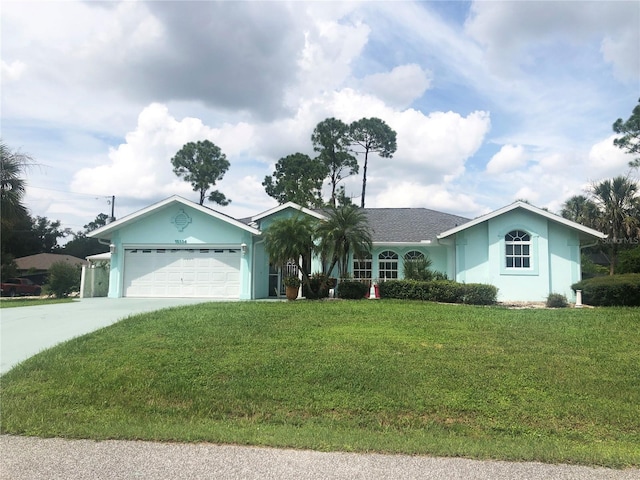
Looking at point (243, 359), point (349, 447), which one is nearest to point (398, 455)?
point (349, 447)

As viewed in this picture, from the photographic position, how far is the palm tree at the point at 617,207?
30.2m

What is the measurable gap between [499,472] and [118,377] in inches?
217

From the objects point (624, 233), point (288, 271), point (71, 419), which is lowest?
point (71, 419)

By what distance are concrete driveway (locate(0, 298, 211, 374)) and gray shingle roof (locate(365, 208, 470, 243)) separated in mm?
10795

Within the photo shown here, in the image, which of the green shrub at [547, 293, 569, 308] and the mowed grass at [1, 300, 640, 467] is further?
the green shrub at [547, 293, 569, 308]

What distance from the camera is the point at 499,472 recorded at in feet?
14.4

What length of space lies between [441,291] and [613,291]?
18.3 feet

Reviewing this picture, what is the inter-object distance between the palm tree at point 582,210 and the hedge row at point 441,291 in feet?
59.8

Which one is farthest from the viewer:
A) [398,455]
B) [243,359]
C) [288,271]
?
[288,271]

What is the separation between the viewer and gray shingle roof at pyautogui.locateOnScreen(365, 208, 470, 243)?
2138 centimetres

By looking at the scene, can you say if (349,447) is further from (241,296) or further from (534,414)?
(241,296)

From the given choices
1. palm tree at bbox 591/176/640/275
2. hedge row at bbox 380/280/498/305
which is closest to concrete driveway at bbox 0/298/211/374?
hedge row at bbox 380/280/498/305

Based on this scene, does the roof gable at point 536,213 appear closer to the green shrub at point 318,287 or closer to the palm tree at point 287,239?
the green shrub at point 318,287

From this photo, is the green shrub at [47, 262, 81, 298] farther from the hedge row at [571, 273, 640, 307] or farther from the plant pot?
the hedge row at [571, 273, 640, 307]
